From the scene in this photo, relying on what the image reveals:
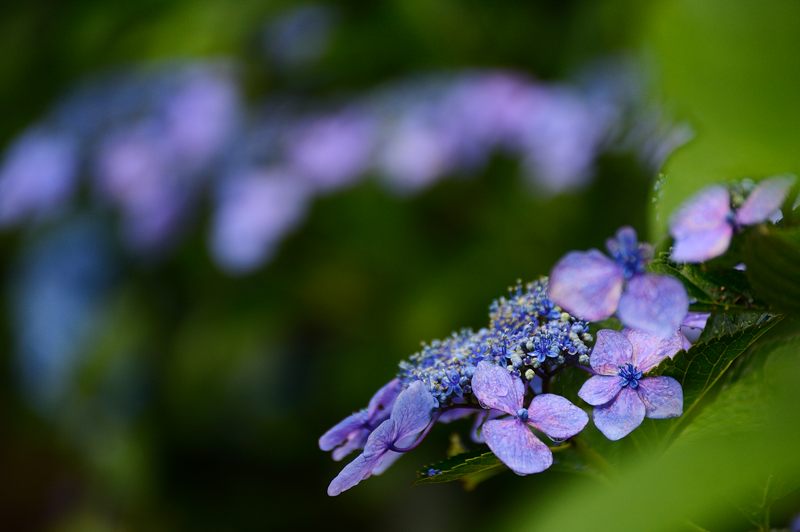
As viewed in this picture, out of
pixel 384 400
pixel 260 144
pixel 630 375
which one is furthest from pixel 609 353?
pixel 260 144

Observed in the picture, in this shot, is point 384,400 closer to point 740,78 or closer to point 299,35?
point 740,78

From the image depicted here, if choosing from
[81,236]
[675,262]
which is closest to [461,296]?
[81,236]

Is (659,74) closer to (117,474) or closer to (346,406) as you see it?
(346,406)

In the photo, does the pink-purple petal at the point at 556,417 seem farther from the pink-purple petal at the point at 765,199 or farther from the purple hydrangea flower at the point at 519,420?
the pink-purple petal at the point at 765,199

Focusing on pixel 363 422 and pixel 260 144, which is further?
pixel 260 144

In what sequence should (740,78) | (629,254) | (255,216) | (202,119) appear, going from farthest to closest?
1. (202,119)
2. (255,216)
3. (629,254)
4. (740,78)

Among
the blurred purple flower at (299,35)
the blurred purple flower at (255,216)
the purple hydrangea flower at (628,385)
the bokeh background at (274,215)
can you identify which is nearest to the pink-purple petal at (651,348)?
the purple hydrangea flower at (628,385)
